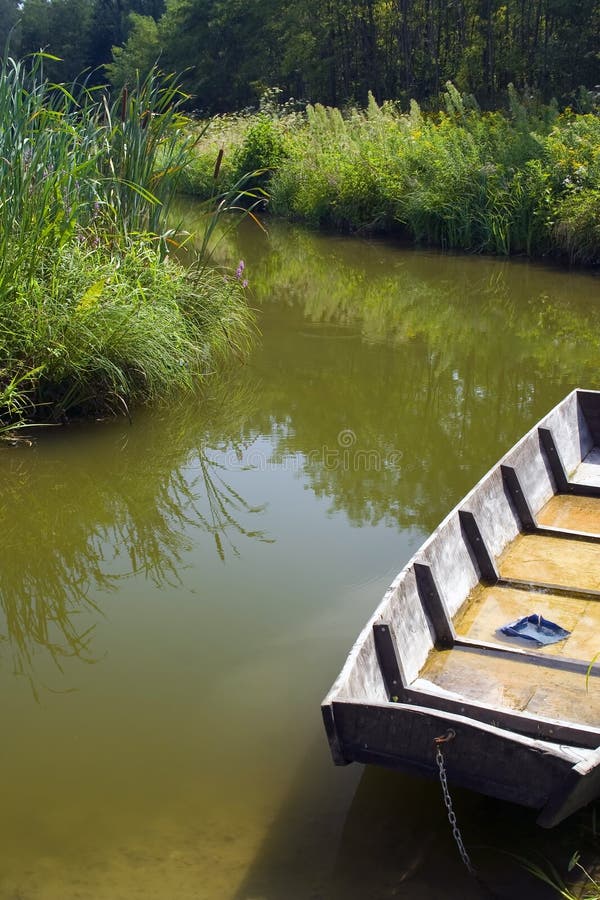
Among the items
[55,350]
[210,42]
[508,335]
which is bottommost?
[508,335]

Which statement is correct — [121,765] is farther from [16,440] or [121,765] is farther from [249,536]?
[16,440]

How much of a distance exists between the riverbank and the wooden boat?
7.78 m

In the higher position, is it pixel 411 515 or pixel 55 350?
pixel 55 350

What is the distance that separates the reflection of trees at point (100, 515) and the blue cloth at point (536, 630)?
6.10 ft

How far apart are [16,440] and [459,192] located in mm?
10488

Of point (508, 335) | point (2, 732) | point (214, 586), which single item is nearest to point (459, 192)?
point (508, 335)

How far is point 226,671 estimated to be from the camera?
13.6ft

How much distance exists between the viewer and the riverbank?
14062 millimetres

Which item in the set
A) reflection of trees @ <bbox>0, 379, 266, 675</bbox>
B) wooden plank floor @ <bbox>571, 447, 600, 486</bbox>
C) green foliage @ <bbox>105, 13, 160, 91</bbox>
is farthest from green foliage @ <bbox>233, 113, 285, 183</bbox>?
green foliage @ <bbox>105, 13, 160, 91</bbox>

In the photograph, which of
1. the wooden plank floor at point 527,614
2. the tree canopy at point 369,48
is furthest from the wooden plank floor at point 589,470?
the tree canopy at point 369,48

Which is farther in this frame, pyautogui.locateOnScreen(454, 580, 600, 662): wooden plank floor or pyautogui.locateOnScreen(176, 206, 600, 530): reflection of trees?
pyautogui.locateOnScreen(176, 206, 600, 530): reflection of trees

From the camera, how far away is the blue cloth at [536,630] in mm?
3939

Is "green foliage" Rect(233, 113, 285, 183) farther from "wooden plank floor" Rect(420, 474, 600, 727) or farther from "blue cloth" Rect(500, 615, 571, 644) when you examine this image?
"blue cloth" Rect(500, 615, 571, 644)

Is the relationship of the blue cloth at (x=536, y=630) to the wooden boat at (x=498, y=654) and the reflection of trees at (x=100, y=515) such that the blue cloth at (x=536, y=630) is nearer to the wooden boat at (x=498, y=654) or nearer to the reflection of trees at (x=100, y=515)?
the wooden boat at (x=498, y=654)
